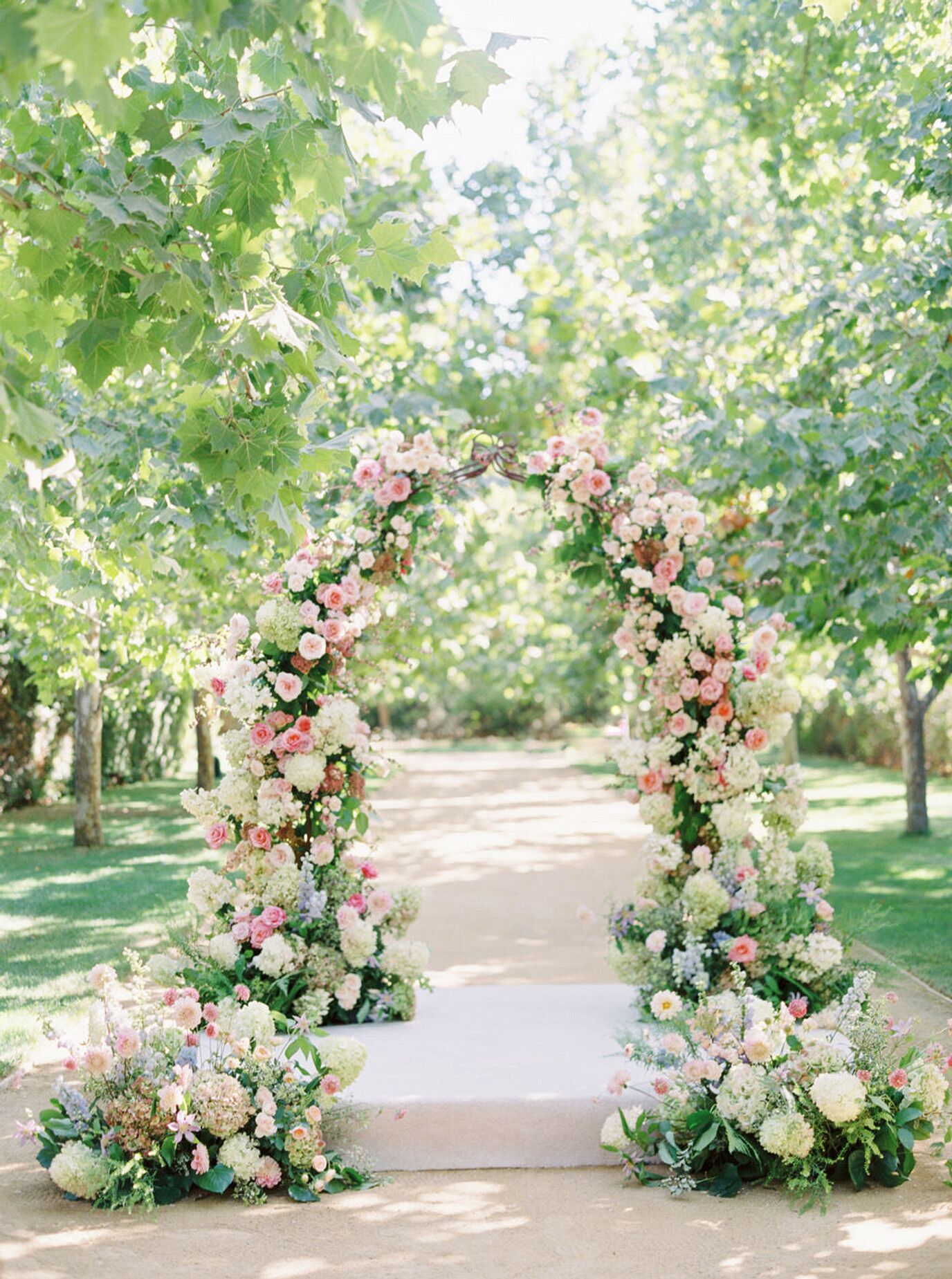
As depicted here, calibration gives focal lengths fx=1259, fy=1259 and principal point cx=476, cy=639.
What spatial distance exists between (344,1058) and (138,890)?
5921 mm

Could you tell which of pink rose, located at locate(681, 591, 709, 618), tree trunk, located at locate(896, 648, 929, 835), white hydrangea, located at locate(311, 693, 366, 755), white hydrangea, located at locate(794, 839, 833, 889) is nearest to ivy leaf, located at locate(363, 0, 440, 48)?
white hydrangea, located at locate(311, 693, 366, 755)

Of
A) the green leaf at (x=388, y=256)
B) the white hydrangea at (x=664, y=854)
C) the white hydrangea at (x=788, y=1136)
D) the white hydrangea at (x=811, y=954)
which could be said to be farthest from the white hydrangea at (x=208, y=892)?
the green leaf at (x=388, y=256)

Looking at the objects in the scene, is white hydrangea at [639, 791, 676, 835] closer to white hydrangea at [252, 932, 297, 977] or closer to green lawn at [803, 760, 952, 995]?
green lawn at [803, 760, 952, 995]

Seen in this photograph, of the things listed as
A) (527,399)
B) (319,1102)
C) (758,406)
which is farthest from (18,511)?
(527,399)

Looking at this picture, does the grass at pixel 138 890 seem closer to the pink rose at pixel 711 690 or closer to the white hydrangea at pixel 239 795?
the pink rose at pixel 711 690

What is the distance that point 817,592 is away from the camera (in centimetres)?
753

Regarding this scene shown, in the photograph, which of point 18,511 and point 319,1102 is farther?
point 18,511

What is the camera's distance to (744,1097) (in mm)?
4309

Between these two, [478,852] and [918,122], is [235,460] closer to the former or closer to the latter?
[918,122]

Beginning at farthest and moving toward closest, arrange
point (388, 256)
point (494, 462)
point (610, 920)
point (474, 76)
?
point (494, 462) < point (610, 920) < point (388, 256) < point (474, 76)

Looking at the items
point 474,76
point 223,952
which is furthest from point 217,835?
point 474,76

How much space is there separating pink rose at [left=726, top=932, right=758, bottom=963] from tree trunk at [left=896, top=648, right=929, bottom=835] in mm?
7879

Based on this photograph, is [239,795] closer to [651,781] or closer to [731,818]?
[651,781]

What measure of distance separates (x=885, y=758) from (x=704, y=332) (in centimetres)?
1326
